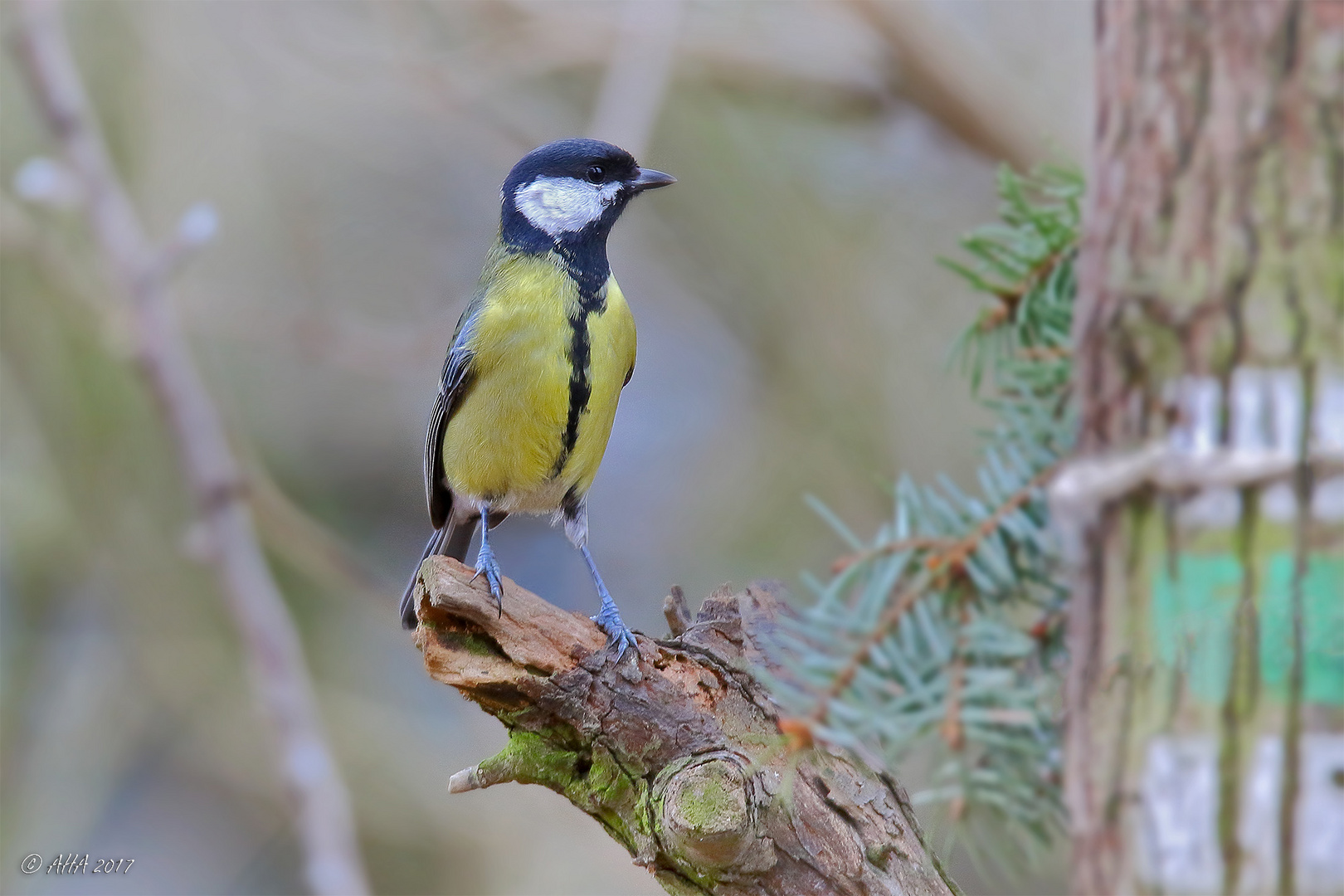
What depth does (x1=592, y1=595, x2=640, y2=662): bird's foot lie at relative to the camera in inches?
65.0

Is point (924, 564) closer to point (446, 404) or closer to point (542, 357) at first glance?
point (542, 357)

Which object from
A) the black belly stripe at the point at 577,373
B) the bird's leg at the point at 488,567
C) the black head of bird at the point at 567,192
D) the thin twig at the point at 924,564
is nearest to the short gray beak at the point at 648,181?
the black head of bird at the point at 567,192

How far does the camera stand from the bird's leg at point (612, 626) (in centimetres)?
166

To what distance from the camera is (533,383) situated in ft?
7.68

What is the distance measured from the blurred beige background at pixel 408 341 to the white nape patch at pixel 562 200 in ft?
4.35

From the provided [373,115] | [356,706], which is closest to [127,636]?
[356,706]

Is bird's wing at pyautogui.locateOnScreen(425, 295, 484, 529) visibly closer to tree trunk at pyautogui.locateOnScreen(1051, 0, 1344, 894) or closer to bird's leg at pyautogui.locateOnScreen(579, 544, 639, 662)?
bird's leg at pyautogui.locateOnScreen(579, 544, 639, 662)

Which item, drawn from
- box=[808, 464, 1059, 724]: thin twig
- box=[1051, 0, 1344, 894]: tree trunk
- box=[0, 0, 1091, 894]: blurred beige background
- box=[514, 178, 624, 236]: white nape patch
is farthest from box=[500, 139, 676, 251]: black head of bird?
box=[1051, 0, 1344, 894]: tree trunk

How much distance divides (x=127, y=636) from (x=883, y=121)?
3.52m

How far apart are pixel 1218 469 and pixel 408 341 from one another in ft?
10.8

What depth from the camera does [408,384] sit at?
184 inches

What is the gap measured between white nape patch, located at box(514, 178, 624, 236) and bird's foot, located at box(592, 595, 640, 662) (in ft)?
3.20

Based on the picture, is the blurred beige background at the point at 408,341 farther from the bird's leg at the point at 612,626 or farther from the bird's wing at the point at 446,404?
the bird's leg at the point at 612,626

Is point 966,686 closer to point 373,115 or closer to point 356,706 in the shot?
point 356,706
